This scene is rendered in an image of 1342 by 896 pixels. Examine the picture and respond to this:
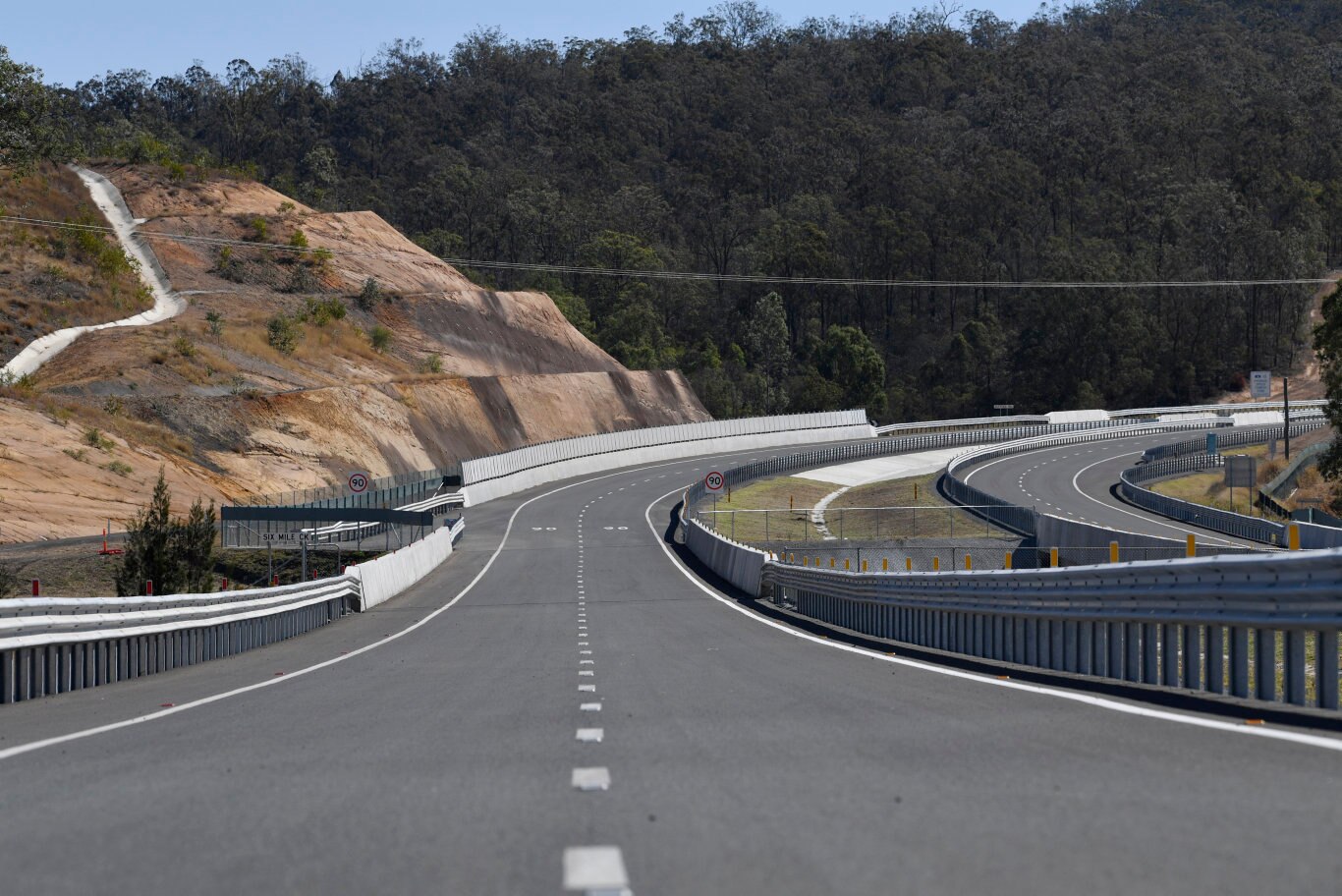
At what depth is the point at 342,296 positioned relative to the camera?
333 feet

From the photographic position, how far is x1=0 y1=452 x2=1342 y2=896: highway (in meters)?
5.58

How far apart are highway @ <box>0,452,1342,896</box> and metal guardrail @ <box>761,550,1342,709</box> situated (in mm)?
869

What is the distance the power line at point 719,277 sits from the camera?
333ft

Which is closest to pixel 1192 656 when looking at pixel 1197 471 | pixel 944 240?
pixel 1197 471

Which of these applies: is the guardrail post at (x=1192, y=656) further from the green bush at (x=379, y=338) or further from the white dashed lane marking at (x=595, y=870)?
the green bush at (x=379, y=338)

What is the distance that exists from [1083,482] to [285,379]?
139ft

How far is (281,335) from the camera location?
3420 inches

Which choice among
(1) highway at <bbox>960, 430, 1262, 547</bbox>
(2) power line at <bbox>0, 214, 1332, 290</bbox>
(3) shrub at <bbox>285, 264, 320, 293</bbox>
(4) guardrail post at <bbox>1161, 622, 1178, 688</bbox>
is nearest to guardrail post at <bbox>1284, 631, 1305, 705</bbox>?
(4) guardrail post at <bbox>1161, 622, 1178, 688</bbox>

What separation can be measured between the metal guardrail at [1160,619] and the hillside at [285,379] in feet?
127

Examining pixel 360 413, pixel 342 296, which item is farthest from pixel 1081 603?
pixel 342 296

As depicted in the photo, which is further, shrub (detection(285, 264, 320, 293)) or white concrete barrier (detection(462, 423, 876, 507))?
shrub (detection(285, 264, 320, 293))

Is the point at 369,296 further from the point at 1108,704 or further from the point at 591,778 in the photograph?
the point at 591,778

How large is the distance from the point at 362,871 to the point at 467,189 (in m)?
178

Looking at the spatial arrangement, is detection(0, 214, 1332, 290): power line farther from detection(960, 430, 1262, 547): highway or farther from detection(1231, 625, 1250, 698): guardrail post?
detection(1231, 625, 1250, 698): guardrail post
